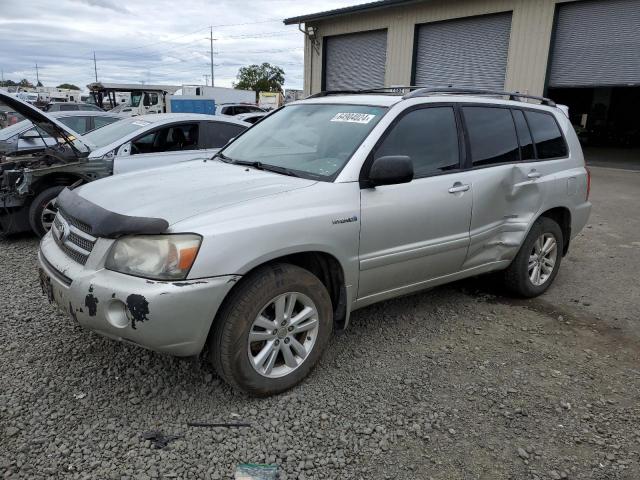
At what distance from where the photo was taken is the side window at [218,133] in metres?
7.18

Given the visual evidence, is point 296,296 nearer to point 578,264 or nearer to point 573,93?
point 578,264

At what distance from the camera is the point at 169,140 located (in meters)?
6.96

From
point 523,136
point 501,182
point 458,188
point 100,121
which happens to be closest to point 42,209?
point 458,188

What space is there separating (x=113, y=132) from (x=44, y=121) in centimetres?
153

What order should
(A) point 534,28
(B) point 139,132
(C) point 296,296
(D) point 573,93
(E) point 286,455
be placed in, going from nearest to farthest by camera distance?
(E) point 286,455, (C) point 296,296, (B) point 139,132, (A) point 534,28, (D) point 573,93

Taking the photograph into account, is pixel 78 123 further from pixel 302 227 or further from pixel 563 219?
pixel 563 219

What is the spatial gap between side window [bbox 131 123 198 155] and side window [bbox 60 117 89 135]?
3.65 meters

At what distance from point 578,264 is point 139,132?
18.5 ft

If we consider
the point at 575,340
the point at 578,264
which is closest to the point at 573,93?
the point at 578,264

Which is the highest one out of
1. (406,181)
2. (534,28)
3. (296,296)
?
(534,28)

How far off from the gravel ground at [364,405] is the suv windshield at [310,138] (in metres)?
1.31

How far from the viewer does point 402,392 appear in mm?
3141

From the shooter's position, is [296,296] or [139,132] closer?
[296,296]

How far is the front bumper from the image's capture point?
252 cm
